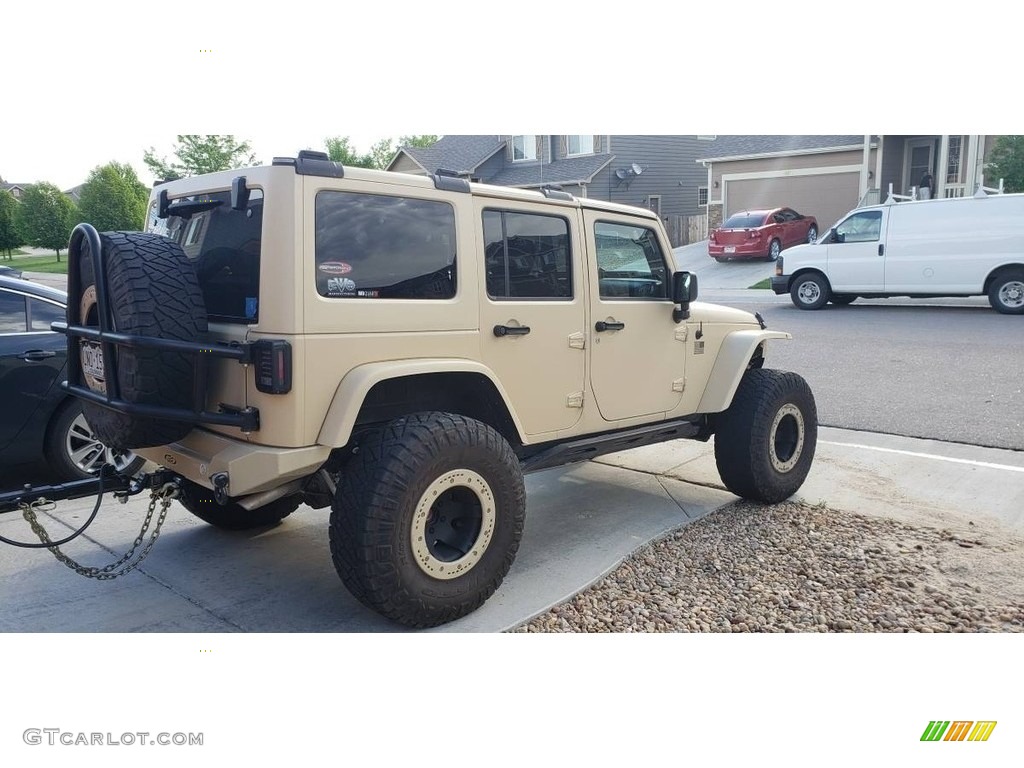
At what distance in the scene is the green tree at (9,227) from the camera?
17.5 ft

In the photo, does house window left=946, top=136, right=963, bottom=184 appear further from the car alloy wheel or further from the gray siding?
the car alloy wheel

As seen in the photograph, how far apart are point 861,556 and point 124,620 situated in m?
3.72

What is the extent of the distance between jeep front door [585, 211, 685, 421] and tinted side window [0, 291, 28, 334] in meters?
3.73

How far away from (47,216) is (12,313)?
2.40ft

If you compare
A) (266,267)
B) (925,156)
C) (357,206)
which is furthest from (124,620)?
(925,156)

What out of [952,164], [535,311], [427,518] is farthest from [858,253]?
[427,518]

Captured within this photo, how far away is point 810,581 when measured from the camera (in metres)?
4.08

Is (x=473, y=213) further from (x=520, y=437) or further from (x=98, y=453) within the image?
(x=98, y=453)

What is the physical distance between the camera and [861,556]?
4.35 meters

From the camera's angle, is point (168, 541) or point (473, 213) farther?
point (168, 541)

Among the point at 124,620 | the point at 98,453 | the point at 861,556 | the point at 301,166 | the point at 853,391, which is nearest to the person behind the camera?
the point at 301,166

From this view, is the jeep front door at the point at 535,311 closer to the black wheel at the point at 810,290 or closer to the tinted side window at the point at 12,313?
the tinted side window at the point at 12,313

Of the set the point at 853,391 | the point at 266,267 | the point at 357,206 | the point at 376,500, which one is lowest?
the point at 853,391

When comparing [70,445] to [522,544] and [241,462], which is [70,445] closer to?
[241,462]
